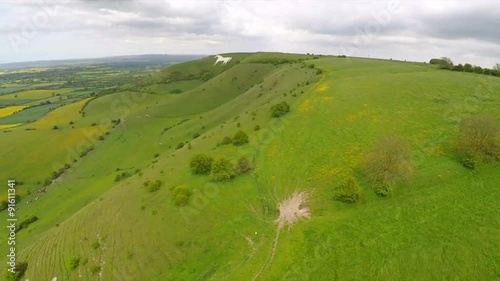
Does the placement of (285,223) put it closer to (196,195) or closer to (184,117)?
(196,195)

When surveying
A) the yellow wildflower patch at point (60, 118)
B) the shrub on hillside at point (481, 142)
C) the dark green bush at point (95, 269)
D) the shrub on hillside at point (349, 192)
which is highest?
the shrub on hillside at point (481, 142)

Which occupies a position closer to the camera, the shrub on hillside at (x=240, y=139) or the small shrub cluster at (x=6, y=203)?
the shrub on hillside at (x=240, y=139)

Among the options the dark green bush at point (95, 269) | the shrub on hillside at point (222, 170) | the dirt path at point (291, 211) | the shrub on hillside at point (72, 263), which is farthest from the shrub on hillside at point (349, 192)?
Result: the shrub on hillside at point (72, 263)

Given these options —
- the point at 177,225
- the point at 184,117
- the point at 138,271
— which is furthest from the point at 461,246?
the point at 184,117

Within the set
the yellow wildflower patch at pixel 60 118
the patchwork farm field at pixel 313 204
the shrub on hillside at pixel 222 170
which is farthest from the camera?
the yellow wildflower patch at pixel 60 118

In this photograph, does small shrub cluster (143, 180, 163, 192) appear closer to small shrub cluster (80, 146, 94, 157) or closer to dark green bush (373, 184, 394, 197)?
dark green bush (373, 184, 394, 197)

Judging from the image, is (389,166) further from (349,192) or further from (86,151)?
(86,151)

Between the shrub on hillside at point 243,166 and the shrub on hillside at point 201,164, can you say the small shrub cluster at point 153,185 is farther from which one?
the shrub on hillside at point 243,166

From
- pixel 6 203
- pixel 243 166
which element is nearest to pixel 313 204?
pixel 243 166
